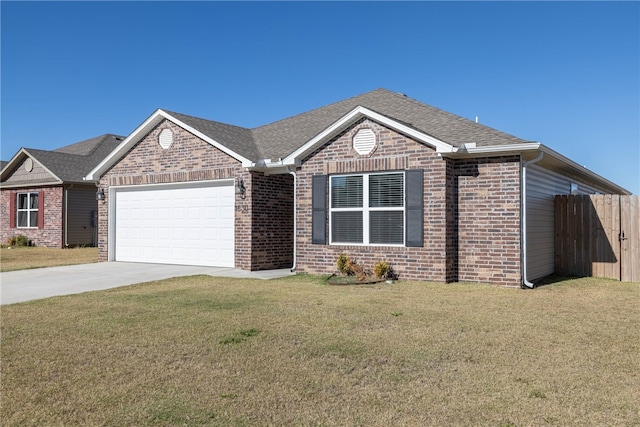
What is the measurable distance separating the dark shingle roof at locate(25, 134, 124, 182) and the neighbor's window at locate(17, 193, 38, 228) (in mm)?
2009

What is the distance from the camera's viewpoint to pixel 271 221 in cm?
1381

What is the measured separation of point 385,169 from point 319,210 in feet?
6.66

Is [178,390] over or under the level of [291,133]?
under

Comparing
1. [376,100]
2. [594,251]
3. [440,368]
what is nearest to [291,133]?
[376,100]

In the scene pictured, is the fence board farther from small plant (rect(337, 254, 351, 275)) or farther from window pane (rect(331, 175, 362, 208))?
small plant (rect(337, 254, 351, 275))

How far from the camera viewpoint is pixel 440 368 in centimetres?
468

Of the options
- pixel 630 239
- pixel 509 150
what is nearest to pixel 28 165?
pixel 509 150

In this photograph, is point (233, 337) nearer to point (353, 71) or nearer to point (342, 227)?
point (342, 227)

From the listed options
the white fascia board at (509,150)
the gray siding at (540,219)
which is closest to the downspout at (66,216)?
the white fascia board at (509,150)

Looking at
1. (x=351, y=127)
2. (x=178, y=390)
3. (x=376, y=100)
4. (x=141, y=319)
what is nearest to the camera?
(x=178, y=390)

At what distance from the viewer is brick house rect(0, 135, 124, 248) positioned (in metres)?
22.9

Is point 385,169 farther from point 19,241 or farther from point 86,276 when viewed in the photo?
point 19,241

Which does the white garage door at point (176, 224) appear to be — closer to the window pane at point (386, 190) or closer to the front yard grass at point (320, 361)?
the window pane at point (386, 190)

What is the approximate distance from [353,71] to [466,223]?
9814mm
